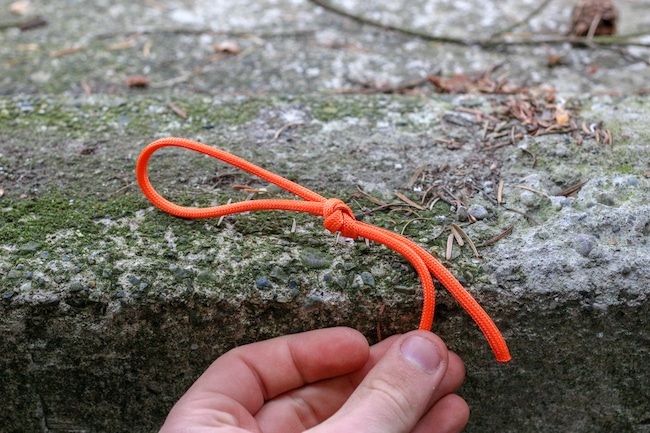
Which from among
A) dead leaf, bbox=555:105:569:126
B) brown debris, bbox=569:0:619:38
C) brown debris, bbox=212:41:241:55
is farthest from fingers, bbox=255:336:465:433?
brown debris, bbox=569:0:619:38

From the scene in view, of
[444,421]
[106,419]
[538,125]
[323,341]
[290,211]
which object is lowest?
[106,419]

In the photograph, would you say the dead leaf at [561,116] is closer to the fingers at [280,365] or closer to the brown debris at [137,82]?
the fingers at [280,365]

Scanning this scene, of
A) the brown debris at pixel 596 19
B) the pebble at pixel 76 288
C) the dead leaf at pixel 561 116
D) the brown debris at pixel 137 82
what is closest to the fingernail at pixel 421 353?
the pebble at pixel 76 288

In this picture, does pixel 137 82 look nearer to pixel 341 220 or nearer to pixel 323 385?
pixel 341 220

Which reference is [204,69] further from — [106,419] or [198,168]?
[106,419]

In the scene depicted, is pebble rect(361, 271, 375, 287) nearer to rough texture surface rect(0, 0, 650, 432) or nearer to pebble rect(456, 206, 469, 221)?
rough texture surface rect(0, 0, 650, 432)

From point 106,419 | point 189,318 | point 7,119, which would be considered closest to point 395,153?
point 189,318
